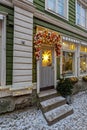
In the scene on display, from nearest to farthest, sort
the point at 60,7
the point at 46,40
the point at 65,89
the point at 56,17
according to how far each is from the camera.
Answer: the point at 46,40, the point at 65,89, the point at 56,17, the point at 60,7

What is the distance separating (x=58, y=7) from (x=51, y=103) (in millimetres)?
4597

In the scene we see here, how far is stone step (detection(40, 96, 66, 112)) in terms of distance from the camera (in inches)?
209

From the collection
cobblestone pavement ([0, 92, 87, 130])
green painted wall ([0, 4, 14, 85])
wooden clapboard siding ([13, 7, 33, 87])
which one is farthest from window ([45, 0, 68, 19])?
cobblestone pavement ([0, 92, 87, 130])

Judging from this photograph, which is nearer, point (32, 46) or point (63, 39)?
point (32, 46)

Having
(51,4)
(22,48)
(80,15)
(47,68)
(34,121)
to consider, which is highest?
(80,15)

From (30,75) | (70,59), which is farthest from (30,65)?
(70,59)

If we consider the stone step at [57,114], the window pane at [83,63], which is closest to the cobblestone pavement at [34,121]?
the stone step at [57,114]

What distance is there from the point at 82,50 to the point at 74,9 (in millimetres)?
2538

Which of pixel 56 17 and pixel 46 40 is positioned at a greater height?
pixel 56 17

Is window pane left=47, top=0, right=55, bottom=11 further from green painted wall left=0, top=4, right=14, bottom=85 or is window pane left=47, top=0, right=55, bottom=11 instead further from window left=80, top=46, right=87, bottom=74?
window left=80, top=46, right=87, bottom=74

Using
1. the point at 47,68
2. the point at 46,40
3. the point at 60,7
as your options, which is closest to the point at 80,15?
the point at 60,7

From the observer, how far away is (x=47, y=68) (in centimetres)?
694

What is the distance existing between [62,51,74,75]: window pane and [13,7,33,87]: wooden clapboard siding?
113 inches

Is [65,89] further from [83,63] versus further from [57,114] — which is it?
[83,63]
